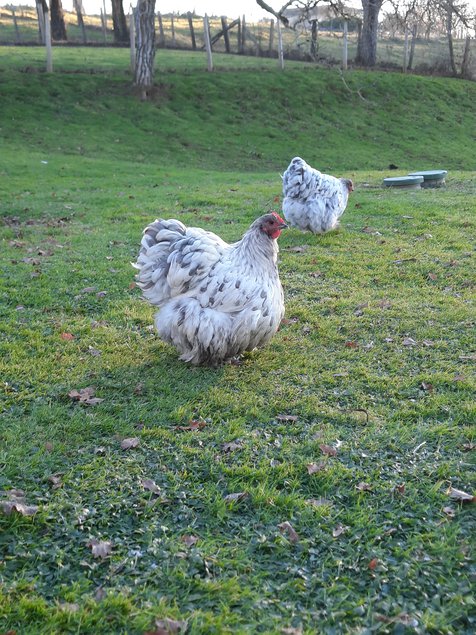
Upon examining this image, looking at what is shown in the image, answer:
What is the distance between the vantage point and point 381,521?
429 cm

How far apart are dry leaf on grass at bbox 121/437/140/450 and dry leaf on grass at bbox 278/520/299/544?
1480 mm

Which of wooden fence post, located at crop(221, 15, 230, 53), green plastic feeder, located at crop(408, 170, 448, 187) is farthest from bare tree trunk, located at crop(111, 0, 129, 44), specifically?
green plastic feeder, located at crop(408, 170, 448, 187)

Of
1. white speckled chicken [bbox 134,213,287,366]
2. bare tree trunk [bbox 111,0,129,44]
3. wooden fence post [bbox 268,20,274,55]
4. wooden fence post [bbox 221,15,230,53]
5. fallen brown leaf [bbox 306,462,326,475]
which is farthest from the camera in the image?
bare tree trunk [bbox 111,0,129,44]

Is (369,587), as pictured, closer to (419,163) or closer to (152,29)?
(419,163)

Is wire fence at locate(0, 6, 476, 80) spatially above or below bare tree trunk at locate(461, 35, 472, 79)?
above

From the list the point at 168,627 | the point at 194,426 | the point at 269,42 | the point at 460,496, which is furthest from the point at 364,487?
the point at 269,42

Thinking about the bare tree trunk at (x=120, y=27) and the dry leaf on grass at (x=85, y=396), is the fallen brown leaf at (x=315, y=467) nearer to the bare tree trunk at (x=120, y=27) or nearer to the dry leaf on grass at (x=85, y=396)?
the dry leaf on grass at (x=85, y=396)

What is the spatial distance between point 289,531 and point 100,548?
1.24 metres

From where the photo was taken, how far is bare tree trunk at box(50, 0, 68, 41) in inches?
1587

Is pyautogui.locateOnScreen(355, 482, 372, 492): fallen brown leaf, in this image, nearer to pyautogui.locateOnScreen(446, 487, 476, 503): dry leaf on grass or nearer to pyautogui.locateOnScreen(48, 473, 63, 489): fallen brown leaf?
pyautogui.locateOnScreen(446, 487, 476, 503): dry leaf on grass

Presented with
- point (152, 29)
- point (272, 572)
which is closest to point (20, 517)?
point (272, 572)

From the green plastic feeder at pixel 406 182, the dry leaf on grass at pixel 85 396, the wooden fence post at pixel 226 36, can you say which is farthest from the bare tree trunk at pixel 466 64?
the dry leaf on grass at pixel 85 396

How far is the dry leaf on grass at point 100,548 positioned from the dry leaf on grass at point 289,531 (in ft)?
3.74

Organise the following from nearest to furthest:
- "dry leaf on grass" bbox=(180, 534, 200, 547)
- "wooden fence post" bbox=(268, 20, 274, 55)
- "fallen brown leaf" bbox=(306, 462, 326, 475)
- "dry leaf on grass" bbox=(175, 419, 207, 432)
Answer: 1. "dry leaf on grass" bbox=(180, 534, 200, 547)
2. "fallen brown leaf" bbox=(306, 462, 326, 475)
3. "dry leaf on grass" bbox=(175, 419, 207, 432)
4. "wooden fence post" bbox=(268, 20, 274, 55)
